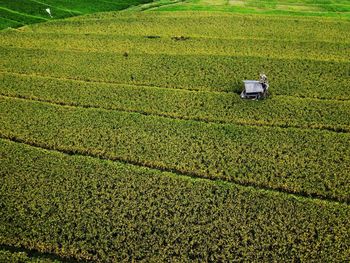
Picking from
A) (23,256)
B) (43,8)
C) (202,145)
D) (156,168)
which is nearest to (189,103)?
(202,145)

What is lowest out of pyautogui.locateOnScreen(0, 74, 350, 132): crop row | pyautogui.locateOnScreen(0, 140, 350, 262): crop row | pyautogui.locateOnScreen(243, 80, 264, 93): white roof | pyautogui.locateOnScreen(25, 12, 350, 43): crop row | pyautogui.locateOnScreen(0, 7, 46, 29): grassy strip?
pyautogui.locateOnScreen(0, 140, 350, 262): crop row

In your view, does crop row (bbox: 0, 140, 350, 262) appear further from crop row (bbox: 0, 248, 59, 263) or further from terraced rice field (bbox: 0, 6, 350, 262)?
crop row (bbox: 0, 248, 59, 263)

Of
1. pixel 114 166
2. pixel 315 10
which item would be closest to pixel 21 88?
pixel 114 166

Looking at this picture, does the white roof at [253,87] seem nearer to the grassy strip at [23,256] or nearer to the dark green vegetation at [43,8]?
the grassy strip at [23,256]

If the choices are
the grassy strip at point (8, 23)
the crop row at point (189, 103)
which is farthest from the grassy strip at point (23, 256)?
the grassy strip at point (8, 23)

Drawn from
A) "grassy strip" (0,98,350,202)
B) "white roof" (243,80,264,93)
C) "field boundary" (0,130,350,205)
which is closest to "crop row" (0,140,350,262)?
"field boundary" (0,130,350,205)

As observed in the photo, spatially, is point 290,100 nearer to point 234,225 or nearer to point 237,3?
point 234,225
